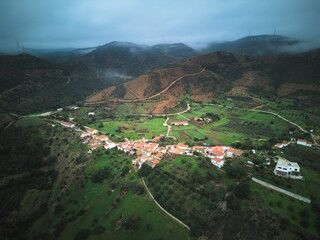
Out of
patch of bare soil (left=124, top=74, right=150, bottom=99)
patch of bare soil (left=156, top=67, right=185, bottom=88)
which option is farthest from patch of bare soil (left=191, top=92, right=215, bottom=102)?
patch of bare soil (left=124, top=74, right=150, bottom=99)

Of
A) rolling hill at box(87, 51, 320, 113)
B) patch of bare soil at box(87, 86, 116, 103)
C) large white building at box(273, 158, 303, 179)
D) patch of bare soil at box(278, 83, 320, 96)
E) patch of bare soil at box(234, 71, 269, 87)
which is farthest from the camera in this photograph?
patch of bare soil at box(234, 71, 269, 87)

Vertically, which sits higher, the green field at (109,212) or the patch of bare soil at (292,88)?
the patch of bare soil at (292,88)

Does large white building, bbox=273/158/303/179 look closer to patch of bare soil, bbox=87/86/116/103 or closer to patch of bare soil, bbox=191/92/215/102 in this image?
patch of bare soil, bbox=191/92/215/102

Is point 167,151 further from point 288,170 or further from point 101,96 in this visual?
point 101,96

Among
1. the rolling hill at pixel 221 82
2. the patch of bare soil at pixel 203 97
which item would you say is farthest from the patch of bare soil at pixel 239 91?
the patch of bare soil at pixel 203 97

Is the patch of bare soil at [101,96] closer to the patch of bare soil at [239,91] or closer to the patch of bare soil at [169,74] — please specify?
the patch of bare soil at [169,74]

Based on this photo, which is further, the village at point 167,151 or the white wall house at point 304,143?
the white wall house at point 304,143

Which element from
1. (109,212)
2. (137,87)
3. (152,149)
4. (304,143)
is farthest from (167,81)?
(109,212)

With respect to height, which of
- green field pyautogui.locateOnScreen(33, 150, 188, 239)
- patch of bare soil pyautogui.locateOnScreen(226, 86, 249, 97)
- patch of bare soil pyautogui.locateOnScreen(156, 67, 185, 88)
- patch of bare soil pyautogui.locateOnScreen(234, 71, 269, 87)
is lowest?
green field pyautogui.locateOnScreen(33, 150, 188, 239)

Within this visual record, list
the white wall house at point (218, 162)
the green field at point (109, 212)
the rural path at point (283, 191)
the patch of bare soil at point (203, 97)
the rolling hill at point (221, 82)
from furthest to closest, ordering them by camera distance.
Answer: the rolling hill at point (221, 82) < the patch of bare soil at point (203, 97) < the white wall house at point (218, 162) < the green field at point (109, 212) < the rural path at point (283, 191)
